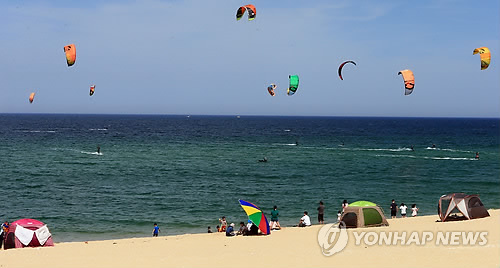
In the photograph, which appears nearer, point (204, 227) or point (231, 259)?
point (231, 259)

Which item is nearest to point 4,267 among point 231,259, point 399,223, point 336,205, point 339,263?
point 231,259

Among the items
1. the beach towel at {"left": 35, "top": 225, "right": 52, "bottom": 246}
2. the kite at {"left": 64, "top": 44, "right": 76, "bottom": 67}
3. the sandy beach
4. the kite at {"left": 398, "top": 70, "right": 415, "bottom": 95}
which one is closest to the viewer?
the sandy beach

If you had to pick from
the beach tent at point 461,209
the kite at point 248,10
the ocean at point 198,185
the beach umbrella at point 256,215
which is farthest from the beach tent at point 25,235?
the beach tent at point 461,209

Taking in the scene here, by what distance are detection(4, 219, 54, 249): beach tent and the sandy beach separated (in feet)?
2.17

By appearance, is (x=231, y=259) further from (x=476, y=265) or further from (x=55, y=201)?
(x=55, y=201)

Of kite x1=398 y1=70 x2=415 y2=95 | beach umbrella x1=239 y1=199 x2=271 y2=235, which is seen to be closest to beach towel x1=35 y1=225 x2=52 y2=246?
beach umbrella x1=239 y1=199 x2=271 y2=235

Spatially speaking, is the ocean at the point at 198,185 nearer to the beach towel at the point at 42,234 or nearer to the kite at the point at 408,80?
the beach towel at the point at 42,234

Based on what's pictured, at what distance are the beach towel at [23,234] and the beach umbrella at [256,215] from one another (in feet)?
27.4

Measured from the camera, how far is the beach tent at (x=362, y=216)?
2333cm

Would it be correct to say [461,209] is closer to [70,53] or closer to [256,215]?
[256,215]

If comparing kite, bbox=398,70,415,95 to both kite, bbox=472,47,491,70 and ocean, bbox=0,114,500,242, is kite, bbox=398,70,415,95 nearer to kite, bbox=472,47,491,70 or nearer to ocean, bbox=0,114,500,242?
kite, bbox=472,47,491,70

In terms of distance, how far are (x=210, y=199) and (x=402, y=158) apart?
41944 mm

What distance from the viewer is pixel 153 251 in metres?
19.9

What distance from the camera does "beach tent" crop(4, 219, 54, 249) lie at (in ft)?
69.4
